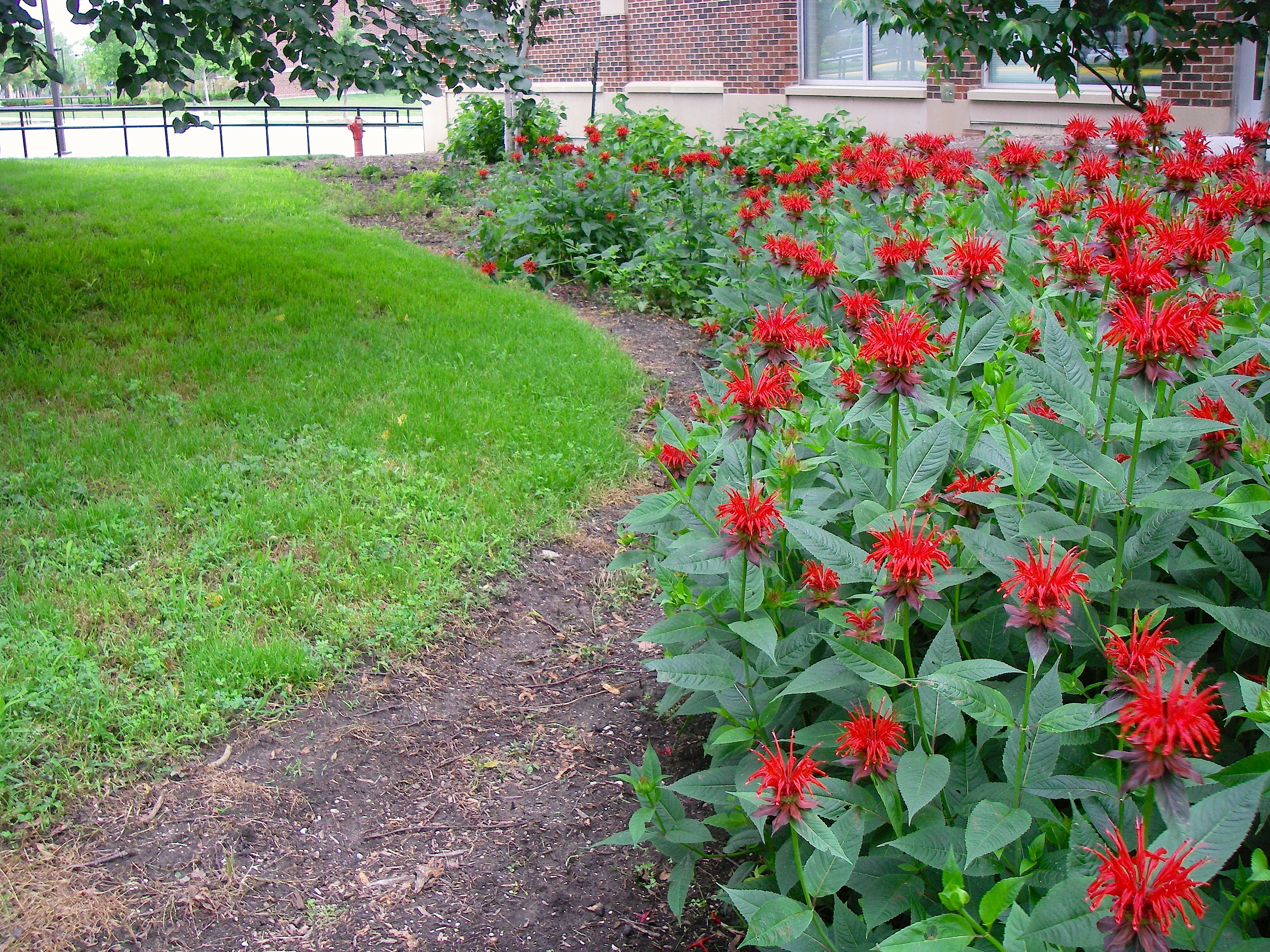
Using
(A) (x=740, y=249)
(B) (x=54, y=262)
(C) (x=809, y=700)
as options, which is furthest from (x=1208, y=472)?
(B) (x=54, y=262)

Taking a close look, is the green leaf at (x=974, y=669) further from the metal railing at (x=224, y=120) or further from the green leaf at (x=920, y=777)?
the metal railing at (x=224, y=120)

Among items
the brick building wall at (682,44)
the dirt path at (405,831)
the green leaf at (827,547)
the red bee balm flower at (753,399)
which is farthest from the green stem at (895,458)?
the brick building wall at (682,44)

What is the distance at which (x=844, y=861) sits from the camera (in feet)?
5.81

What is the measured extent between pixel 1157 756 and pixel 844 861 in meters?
0.75

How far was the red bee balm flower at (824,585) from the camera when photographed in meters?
2.01

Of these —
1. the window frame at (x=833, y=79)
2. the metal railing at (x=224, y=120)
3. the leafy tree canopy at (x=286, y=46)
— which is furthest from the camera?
the metal railing at (x=224, y=120)

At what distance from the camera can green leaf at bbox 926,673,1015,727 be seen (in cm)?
162

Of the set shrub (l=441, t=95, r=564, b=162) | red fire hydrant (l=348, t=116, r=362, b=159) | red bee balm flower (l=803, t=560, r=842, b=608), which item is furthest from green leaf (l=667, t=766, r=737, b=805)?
red fire hydrant (l=348, t=116, r=362, b=159)

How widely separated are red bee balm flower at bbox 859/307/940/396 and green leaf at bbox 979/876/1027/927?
0.83m

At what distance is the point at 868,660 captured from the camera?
1818mm

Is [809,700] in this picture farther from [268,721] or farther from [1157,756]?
[268,721]

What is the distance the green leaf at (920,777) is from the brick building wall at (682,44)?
1340cm

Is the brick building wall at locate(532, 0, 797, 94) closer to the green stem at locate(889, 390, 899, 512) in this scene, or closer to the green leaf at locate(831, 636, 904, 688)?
the green stem at locate(889, 390, 899, 512)

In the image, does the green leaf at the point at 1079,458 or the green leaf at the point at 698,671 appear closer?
the green leaf at the point at 1079,458
